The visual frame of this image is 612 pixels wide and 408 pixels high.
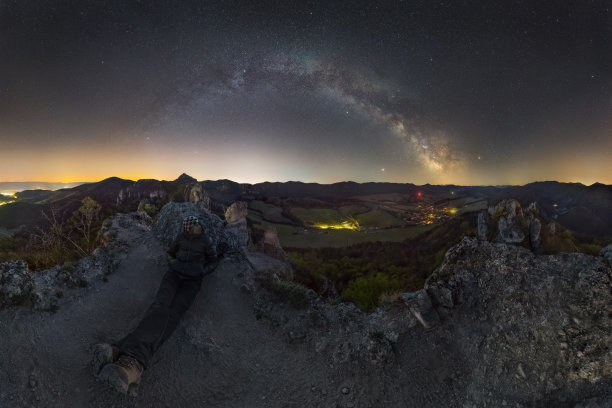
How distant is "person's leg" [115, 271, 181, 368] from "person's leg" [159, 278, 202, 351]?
108 millimetres

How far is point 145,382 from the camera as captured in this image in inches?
262

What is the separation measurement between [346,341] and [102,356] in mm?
6506

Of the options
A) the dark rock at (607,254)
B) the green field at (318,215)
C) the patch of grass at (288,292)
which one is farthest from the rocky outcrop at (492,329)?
the green field at (318,215)

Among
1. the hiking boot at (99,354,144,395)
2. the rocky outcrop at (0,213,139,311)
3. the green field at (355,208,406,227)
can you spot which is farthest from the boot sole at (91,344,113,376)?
the green field at (355,208,406,227)

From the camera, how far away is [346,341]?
868cm

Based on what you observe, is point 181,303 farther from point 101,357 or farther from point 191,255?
point 101,357

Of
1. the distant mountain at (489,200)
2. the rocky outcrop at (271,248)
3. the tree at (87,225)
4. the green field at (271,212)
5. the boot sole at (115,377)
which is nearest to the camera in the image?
the boot sole at (115,377)

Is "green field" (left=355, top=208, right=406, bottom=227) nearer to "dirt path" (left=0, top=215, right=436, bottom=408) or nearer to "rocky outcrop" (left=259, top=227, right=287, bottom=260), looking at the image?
"rocky outcrop" (left=259, top=227, right=287, bottom=260)

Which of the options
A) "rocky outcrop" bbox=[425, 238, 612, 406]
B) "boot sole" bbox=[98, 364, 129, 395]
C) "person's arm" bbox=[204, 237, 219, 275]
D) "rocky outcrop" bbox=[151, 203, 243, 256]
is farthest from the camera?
"rocky outcrop" bbox=[151, 203, 243, 256]

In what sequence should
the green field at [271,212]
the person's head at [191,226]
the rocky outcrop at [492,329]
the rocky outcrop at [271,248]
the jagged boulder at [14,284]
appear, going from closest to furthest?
the rocky outcrop at [492,329] → the jagged boulder at [14,284] → the person's head at [191,226] → the rocky outcrop at [271,248] → the green field at [271,212]

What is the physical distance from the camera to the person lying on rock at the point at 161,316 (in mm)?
6055

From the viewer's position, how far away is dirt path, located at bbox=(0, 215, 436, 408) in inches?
238

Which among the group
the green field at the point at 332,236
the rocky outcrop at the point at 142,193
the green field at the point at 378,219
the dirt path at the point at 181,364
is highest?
the rocky outcrop at the point at 142,193

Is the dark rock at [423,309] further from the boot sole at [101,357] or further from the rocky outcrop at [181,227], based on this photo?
the rocky outcrop at [181,227]
